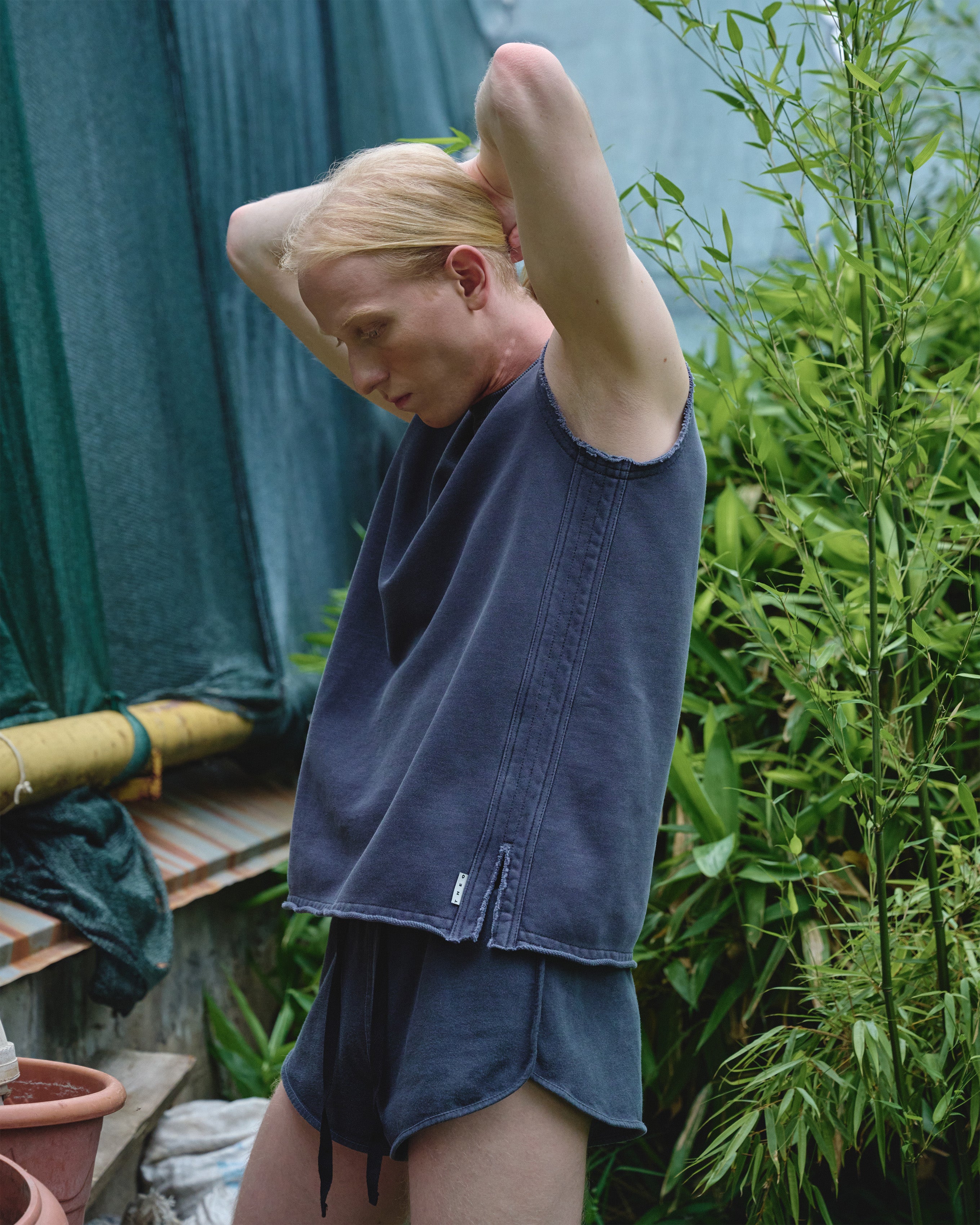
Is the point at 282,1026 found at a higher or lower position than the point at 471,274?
lower

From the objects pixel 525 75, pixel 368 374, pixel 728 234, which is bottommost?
pixel 368 374

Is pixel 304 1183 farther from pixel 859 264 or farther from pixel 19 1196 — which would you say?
pixel 859 264

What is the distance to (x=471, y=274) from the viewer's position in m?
1.06

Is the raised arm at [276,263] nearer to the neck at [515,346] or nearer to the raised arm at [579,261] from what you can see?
the neck at [515,346]

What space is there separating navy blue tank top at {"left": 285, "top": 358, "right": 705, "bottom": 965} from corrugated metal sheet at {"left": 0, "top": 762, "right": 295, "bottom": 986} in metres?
1.02

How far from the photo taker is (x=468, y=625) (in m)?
1.03

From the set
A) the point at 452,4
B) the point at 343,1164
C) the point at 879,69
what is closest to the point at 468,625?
the point at 343,1164

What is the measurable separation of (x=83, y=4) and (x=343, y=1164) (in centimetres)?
233

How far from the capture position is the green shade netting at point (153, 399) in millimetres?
2010

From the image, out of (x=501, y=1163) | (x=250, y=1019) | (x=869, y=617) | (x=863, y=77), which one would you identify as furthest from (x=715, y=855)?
(x=863, y=77)

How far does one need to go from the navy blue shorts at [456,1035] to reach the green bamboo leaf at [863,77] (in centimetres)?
88

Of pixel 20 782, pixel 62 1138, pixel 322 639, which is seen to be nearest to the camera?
pixel 62 1138

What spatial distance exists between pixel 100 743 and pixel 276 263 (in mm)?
1069

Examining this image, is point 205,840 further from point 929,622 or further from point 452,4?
point 452,4
